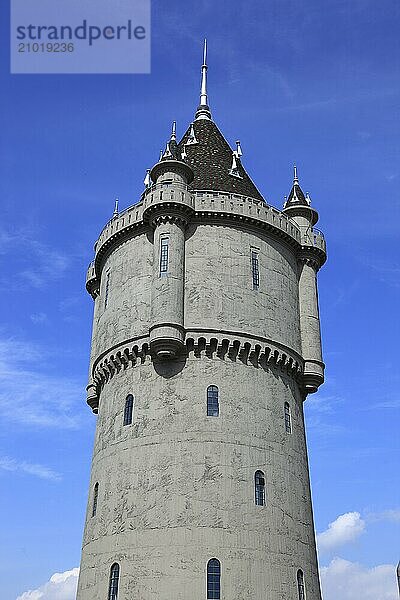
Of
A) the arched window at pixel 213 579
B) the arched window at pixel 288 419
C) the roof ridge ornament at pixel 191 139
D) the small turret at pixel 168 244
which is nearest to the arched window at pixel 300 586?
the arched window at pixel 213 579

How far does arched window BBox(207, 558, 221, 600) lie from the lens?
3309cm

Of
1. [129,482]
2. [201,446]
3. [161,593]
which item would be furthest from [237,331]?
[161,593]

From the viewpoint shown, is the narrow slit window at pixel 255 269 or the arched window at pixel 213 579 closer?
the arched window at pixel 213 579

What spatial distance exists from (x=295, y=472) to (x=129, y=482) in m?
9.11

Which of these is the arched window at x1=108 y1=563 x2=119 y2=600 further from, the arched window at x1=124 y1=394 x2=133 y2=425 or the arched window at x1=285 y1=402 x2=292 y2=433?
the arched window at x1=285 y1=402 x2=292 y2=433

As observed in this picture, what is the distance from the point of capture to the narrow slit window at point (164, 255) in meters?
39.3

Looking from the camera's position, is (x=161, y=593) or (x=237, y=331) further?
(x=237, y=331)

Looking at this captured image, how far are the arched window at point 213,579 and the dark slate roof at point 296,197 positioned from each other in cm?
2400

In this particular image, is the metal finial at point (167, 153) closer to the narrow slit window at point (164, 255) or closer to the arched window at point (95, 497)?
the narrow slit window at point (164, 255)

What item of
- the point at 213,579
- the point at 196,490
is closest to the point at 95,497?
the point at 196,490

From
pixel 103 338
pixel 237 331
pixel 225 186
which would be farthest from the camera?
pixel 225 186

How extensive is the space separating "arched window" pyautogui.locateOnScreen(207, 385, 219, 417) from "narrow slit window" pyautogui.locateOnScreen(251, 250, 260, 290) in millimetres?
6750

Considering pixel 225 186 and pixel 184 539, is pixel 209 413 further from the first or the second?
pixel 225 186

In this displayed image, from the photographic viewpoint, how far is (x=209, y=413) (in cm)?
3700
